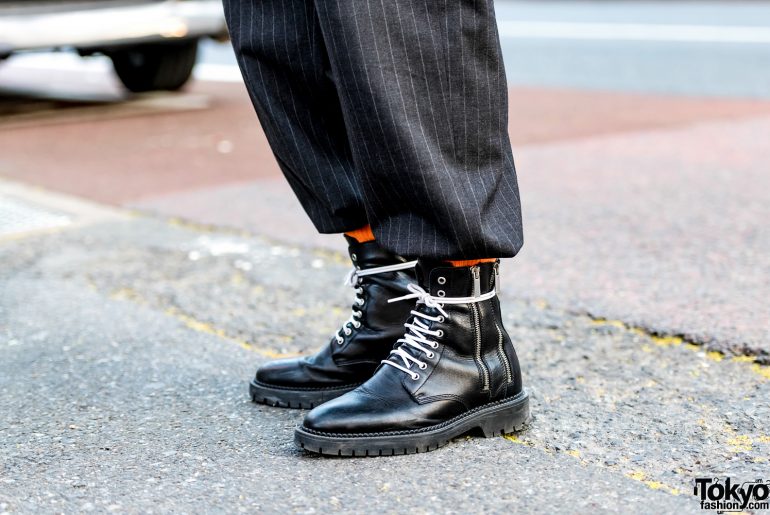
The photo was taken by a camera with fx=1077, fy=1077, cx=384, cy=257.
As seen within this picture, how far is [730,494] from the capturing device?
1414 millimetres

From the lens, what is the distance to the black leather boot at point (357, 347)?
1768 mm

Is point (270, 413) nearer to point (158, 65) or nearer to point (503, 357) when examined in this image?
point (503, 357)

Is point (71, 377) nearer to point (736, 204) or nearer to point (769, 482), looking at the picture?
point (769, 482)

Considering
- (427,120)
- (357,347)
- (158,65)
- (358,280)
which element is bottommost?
(357,347)

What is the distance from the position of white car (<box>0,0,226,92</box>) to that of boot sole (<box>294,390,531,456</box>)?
4280 millimetres

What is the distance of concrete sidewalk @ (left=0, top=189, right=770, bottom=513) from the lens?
57.5 inches

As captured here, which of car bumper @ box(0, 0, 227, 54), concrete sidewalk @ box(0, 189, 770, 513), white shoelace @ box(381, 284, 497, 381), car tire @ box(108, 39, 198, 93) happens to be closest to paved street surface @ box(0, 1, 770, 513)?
concrete sidewalk @ box(0, 189, 770, 513)

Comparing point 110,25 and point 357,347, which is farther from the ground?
point 110,25

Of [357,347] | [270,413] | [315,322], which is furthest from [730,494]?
[315,322]

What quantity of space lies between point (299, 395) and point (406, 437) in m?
0.29

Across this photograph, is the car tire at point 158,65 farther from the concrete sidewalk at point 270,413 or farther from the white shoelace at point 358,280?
the white shoelace at point 358,280

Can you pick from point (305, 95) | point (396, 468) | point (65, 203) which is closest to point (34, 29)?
point (65, 203)

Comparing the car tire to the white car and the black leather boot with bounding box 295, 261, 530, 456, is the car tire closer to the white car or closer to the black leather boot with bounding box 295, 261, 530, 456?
the white car

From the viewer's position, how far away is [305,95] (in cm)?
175
